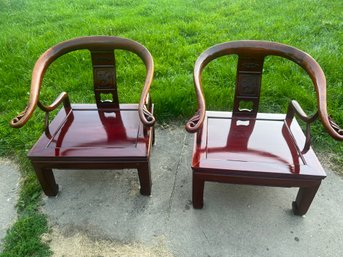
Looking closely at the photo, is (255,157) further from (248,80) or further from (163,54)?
(163,54)

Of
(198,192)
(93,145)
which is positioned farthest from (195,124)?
(93,145)

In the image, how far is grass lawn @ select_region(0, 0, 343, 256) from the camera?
296 cm

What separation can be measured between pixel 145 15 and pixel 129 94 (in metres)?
2.54

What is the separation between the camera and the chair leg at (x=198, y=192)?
6.72ft

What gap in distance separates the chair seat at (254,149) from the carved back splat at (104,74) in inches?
31.2

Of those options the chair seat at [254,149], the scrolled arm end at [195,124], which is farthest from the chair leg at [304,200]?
the scrolled arm end at [195,124]

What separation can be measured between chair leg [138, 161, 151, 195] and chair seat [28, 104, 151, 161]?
0.36 feet

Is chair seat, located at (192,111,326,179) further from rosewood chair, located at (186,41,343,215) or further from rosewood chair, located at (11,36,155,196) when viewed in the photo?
rosewood chair, located at (11,36,155,196)

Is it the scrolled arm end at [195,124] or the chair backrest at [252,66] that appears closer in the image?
the scrolled arm end at [195,124]

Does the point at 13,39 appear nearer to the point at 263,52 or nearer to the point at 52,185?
the point at 52,185

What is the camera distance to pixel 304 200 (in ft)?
6.87

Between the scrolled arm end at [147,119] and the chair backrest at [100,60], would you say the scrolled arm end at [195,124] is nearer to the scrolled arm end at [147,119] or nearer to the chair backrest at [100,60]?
→ the scrolled arm end at [147,119]

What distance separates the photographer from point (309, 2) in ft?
18.5

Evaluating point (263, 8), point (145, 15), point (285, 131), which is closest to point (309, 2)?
point (263, 8)
